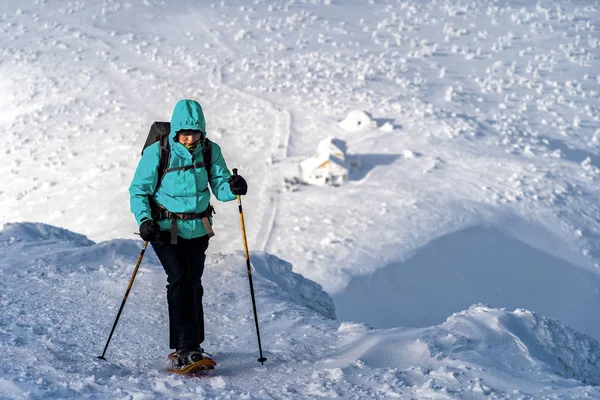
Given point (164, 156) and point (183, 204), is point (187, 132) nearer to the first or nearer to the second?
point (164, 156)

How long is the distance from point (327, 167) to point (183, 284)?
30974 millimetres

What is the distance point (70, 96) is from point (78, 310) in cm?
4694

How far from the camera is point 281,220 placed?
3297cm

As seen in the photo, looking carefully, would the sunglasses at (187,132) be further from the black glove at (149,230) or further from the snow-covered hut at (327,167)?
the snow-covered hut at (327,167)

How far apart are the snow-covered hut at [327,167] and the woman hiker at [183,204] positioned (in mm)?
30536

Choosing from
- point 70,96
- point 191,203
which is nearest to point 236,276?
point 191,203

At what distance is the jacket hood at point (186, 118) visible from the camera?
5.41 metres

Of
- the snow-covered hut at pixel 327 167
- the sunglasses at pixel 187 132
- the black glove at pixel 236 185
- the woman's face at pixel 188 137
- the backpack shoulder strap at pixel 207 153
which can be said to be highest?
the sunglasses at pixel 187 132

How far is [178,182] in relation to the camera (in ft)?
18.0

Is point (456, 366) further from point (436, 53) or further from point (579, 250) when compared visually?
point (436, 53)

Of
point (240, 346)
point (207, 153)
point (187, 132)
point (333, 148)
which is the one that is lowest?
point (333, 148)

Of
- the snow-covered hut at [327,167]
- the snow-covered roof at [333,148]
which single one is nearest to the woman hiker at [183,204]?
the snow-covered hut at [327,167]

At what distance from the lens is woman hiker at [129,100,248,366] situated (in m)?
5.45

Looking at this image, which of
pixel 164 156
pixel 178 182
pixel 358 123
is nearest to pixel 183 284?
pixel 178 182
